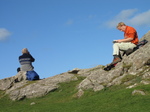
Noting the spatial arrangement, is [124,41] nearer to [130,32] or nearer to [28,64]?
[130,32]

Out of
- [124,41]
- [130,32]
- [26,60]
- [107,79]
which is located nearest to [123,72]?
[107,79]

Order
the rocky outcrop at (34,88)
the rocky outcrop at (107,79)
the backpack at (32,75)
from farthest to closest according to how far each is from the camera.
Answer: the backpack at (32,75) → the rocky outcrop at (34,88) → the rocky outcrop at (107,79)

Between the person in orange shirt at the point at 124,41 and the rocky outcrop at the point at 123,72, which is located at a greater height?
the person in orange shirt at the point at 124,41

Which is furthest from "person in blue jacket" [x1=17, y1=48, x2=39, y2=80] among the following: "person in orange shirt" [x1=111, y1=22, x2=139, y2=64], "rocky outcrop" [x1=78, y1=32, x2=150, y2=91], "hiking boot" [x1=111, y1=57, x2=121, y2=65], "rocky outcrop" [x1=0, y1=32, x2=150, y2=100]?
"person in orange shirt" [x1=111, y1=22, x2=139, y2=64]

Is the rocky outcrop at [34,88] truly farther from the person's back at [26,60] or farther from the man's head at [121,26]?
the man's head at [121,26]

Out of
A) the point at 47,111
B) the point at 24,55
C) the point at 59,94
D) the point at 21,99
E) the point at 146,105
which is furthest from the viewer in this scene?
the point at 24,55

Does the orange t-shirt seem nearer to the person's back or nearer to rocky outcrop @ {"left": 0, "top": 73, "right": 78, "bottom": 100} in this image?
rocky outcrop @ {"left": 0, "top": 73, "right": 78, "bottom": 100}

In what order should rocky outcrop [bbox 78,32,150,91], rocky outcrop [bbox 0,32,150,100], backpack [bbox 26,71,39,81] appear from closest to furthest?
rocky outcrop [bbox 0,32,150,100], rocky outcrop [bbox 78,32,150,91], backpack [bbox 26,71,39,81]

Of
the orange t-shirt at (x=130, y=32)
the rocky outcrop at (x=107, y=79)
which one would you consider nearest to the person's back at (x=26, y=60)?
the rocky outcrop at (x=107, y=79)

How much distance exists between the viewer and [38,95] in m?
24.6

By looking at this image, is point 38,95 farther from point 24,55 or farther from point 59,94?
point 24,55

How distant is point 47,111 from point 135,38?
13.2 m

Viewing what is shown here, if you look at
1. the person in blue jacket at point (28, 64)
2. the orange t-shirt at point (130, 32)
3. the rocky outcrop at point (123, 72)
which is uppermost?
the person in blue jacket at point (28, 64)

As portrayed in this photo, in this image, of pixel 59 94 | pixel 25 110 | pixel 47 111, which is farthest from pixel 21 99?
pixel 47 111
